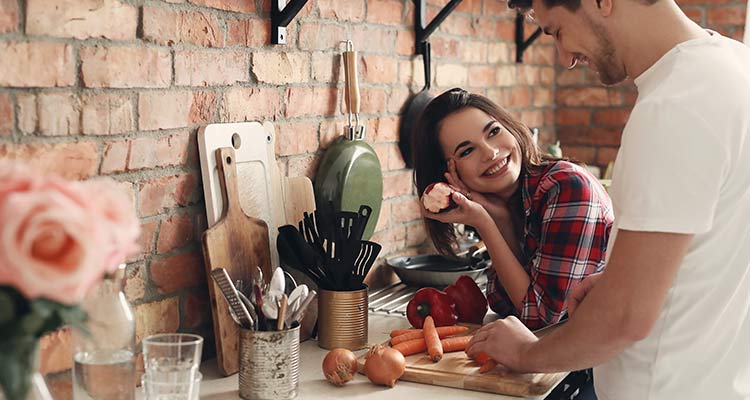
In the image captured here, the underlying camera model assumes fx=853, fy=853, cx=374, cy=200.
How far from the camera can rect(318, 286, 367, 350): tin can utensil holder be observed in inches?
65.3

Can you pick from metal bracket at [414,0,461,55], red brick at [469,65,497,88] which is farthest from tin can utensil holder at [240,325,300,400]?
red brick at [469,65,497,88]

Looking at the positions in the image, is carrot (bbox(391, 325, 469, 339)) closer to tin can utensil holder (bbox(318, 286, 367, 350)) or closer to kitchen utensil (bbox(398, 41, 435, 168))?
tin can utensil holder (bbox(318, 286, 367, 350))

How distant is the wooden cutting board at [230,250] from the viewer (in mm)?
1529

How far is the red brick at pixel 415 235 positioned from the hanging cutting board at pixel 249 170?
714 millimetres

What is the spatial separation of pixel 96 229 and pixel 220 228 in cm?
83

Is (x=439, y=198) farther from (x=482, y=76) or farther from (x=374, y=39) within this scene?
(x=482, y=76)

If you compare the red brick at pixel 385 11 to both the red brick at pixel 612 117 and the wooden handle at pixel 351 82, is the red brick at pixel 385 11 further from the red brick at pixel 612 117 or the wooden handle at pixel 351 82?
the red brick at pixel 612 117

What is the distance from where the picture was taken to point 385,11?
2.20 m

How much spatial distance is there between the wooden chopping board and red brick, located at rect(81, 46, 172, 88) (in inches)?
24.6

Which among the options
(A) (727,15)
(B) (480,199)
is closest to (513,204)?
(B) (480,199)

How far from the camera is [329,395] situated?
1.44 m

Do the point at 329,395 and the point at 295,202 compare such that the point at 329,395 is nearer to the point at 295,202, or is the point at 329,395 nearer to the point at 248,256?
the point at 248,256

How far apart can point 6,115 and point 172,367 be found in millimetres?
427

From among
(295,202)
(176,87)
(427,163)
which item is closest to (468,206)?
(427,163)
